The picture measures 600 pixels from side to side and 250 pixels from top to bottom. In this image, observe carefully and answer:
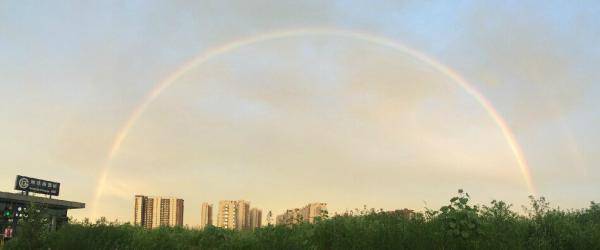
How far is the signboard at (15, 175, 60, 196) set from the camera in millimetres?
86206

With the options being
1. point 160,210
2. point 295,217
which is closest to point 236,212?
point 295,217

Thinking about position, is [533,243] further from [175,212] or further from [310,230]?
[175,212]

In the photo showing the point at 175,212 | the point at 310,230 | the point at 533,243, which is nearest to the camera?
the point at 533,243

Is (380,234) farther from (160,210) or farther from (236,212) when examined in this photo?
(160,210)

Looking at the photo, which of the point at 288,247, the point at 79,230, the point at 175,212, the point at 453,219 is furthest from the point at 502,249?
the point at 175,212

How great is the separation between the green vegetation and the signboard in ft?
242

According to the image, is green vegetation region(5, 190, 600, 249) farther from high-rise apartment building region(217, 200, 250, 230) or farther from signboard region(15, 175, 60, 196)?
signboard region(15, 175, 60, 196)

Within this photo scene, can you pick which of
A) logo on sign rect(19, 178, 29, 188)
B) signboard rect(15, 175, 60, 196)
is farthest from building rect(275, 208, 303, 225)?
logo on sign rect(19, 178, 29, 188)

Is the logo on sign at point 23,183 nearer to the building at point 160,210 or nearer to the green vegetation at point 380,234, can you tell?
the building at point 160,210

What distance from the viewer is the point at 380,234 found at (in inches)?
634

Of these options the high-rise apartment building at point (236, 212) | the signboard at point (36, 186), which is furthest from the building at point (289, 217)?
the signboard at point (36, 186)

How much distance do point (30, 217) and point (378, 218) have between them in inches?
510

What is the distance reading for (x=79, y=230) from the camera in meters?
20.5

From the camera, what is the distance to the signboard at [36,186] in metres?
86.2
